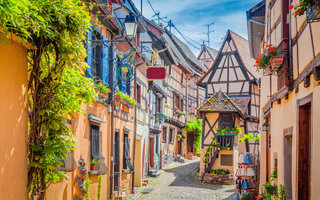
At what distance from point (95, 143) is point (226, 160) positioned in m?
10.4

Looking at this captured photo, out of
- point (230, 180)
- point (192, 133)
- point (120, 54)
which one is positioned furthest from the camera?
point (192, 133)

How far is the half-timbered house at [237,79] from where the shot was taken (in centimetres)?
2284

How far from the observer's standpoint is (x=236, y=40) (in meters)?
23.8

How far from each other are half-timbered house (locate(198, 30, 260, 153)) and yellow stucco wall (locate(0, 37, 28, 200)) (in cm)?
1885

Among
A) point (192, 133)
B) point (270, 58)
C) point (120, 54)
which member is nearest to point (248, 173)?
point (270, 58)

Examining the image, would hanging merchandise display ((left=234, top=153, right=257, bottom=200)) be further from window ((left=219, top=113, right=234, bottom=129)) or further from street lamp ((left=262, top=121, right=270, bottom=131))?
window ((left=219, top=113, right=234, bottom=129))

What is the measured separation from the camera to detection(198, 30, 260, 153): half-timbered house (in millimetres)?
22844

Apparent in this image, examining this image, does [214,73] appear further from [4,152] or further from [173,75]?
[4,152]

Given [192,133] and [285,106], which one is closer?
[285,106]

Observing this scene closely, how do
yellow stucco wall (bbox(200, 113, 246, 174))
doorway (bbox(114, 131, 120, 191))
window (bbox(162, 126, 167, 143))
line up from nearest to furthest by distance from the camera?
doorway (bbox(114, 131, 120, 191))
yellow stucco wall (bbox(200, 113, 246, 174))
window (bbox(162, 126, 167, 143))

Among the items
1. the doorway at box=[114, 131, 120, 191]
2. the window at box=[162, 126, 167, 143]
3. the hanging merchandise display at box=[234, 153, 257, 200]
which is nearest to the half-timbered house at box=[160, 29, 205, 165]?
the window at box=[162, 126, 167, 143]

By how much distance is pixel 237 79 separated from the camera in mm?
23266

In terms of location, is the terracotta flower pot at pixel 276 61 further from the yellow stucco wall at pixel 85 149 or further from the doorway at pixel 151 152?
the doorway at pixel 151 152

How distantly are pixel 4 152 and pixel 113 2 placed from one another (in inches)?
368
